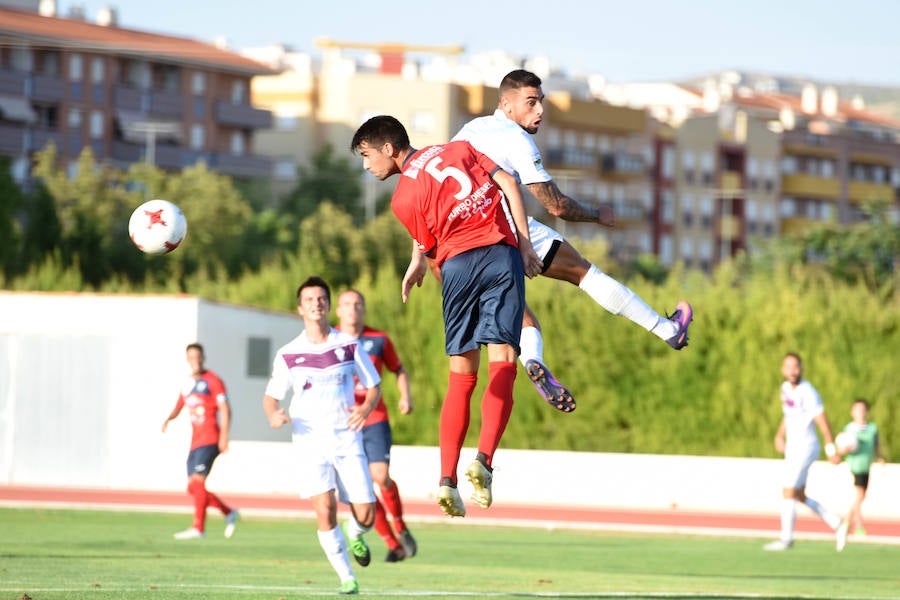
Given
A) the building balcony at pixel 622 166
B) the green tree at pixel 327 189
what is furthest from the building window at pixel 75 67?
the building balcony at pixel 622 166

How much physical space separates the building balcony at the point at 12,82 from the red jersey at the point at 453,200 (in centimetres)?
7315

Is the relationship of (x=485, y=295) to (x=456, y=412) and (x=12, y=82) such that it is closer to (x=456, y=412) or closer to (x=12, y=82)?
(x=456, y=412)

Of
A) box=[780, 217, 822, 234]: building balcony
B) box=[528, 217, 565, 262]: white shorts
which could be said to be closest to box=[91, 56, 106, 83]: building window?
box=[780, 217, 822, 234]: building balcony

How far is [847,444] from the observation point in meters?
21.5

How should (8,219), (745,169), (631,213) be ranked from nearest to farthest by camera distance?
1. (8,219)
2. (631,213)
3. (745,169)

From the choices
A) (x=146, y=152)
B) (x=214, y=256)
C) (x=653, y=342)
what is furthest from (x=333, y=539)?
(x=146, y=152)

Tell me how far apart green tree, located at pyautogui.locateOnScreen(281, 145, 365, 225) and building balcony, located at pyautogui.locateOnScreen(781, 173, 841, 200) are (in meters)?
43.3

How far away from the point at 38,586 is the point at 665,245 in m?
104

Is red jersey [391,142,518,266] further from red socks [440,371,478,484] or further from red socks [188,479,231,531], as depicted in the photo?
red socks [188,479,231,531]

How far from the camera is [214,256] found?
69.2 m

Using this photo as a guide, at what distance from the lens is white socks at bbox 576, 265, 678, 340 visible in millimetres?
10414

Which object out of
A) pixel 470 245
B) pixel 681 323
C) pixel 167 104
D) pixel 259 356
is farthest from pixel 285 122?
pixel 470 245

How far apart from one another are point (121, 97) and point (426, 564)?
72052mm

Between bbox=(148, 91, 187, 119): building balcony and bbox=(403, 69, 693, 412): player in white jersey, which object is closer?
bbox=(403, 69, 693, 412): player in white jersey
